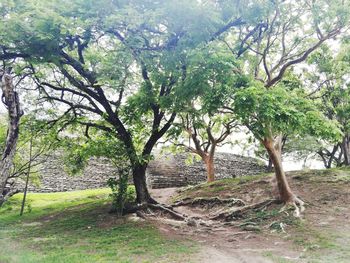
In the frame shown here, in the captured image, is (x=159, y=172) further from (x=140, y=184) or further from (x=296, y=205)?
(x=296, y=205)

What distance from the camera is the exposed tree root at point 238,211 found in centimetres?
1174

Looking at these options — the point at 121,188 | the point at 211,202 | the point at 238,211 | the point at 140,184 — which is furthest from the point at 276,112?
the point at 211,202

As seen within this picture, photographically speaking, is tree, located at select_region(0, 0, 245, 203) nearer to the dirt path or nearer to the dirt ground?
the dirt path

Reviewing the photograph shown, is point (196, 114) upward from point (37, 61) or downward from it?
downward

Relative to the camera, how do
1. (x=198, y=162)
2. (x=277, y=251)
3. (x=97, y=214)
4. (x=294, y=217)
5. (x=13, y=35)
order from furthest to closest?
(x=198, y=162) → (x=97, y=214) → (x=294, y=217) → (x=13, y=35) → (x=277, y=251)

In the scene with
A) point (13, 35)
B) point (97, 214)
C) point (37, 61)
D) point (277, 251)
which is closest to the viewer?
point (277, 251)

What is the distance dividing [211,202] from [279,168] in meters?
3.84

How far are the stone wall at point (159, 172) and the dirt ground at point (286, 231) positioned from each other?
7.30m

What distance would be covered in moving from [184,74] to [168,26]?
1.37m

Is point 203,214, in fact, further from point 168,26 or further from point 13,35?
point 13,35

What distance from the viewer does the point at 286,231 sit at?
9359mm

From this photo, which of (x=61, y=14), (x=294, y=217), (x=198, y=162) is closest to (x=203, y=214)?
(x=294, y=217)

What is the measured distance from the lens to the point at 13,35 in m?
8.27

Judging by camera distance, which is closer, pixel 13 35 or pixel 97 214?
pixel 13 35
